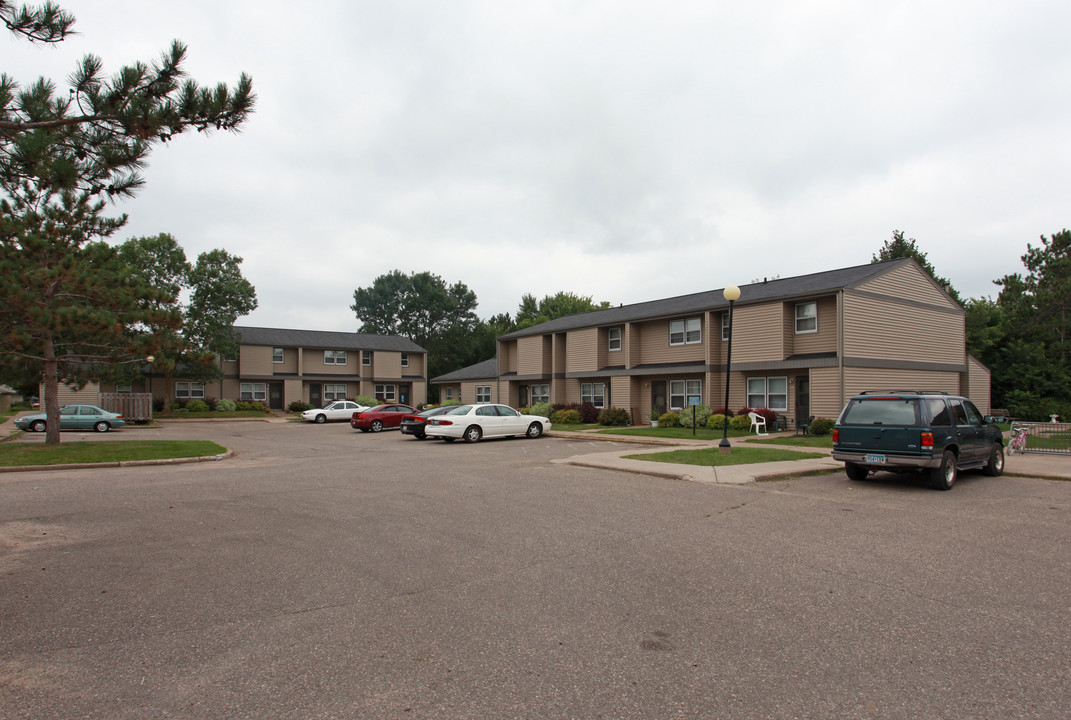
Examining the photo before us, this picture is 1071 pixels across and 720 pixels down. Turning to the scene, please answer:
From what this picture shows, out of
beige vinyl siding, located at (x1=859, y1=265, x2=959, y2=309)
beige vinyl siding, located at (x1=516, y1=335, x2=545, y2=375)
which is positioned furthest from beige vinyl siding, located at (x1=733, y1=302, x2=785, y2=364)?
beige vinyl siding, located at (x1=516, y1=335, x2=545, y2=375)

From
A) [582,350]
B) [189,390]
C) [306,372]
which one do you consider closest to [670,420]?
[582,350]

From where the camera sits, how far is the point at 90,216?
15.3 metres

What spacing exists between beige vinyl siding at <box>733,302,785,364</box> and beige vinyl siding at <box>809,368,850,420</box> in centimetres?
184

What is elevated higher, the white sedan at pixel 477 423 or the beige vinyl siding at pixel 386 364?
the beige vinyl siding at pixel 386 364

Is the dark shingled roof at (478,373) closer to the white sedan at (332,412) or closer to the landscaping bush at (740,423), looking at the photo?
the white sedan at (332,412)

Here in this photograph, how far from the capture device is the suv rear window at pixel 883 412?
1146 cm

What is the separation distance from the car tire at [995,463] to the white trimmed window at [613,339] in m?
21.5

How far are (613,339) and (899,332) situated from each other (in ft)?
44.5

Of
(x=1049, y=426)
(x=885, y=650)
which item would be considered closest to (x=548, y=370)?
(x=1049, y=426)

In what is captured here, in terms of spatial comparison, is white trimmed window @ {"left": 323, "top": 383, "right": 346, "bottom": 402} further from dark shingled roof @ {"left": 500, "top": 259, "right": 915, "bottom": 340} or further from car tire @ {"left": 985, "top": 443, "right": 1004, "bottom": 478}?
car tire @ {"left": 985, "top": 443, "right": 1004, "bottom": 478}

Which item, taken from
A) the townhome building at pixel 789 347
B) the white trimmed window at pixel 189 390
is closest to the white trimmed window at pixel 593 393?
the townhome building at pixel 789 347

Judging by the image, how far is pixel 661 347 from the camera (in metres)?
31.5

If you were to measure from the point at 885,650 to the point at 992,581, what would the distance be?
2.34 m

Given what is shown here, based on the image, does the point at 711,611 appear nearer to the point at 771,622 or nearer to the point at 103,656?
the point at 771,622
